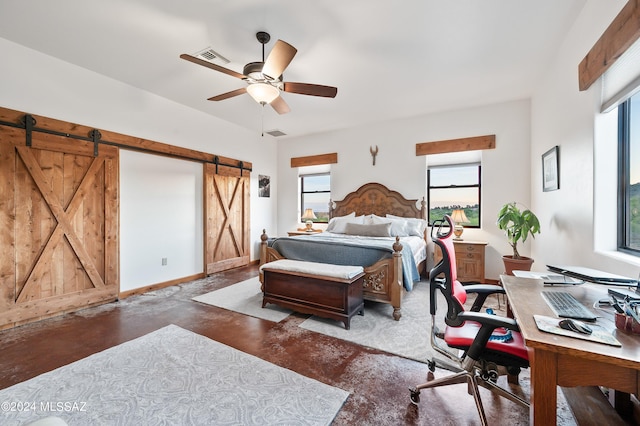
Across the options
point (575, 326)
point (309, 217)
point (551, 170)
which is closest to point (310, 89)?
point (575, 326)

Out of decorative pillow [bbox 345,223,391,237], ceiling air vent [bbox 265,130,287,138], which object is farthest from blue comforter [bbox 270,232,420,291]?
ceiling air vent [bbox 265,130,287,138]

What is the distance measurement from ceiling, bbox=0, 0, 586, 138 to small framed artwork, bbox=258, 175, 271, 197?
2.43 meters

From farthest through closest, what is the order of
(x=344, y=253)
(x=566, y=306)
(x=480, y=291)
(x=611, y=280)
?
(x=344, y=253)
(x=480, y=291)
(x=611, y=280)
(x=566, y=306)

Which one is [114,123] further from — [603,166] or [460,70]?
[603,166]

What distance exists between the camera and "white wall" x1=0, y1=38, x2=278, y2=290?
9.55 feet

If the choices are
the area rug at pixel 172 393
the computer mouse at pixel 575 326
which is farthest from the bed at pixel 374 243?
the computer mouse at pixel 575 326

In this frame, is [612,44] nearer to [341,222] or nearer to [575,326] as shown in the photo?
[575,326]

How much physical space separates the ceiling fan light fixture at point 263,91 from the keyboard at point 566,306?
2.75 meters

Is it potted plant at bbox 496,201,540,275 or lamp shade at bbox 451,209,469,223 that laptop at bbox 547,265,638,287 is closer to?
potted plant at bbox 496,201,540,275

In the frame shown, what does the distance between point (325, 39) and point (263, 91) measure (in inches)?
32.5

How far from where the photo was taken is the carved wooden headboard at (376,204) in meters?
5.04

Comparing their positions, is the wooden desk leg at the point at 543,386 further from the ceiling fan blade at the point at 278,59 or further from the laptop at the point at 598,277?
the ceiling fan blade at the point at 278,59

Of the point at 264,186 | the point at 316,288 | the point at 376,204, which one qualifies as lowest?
the point at 316,288

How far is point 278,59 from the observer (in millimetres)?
2271
